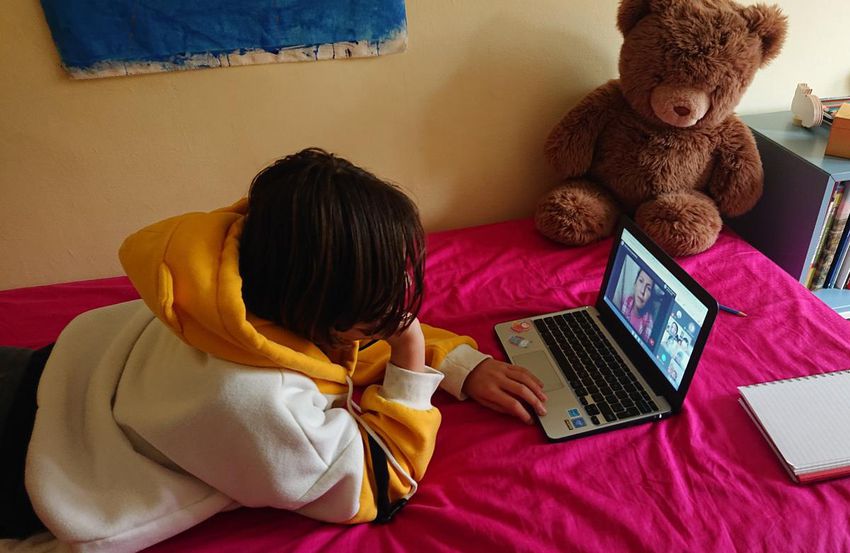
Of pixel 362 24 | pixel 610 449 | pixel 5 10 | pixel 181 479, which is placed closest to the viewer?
pixel 181 479

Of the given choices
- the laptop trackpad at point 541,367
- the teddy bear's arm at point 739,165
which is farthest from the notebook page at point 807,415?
the teddy bear's arm at point 739,165

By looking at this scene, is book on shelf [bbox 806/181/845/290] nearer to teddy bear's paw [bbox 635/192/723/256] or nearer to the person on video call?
teddy bear's paw [bbox 635/192/723/256]

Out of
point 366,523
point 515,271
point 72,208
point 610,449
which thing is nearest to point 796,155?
point 515,271

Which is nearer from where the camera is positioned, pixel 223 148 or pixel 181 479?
pixel 181 479

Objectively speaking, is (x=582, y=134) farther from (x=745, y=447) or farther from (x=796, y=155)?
(x=745, y=447)

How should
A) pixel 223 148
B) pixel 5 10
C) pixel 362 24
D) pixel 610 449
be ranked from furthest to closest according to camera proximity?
pixel 223 148 → pixel 362 24 → pixel 5 10 → pixel 610 449

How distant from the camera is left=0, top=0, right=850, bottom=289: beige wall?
3.78 ft

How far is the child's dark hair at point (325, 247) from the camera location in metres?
0.63

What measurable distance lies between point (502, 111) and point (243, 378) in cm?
92

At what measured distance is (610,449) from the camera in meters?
0.80

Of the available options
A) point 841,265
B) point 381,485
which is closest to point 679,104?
point 841,265

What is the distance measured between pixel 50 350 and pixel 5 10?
0.66 meters

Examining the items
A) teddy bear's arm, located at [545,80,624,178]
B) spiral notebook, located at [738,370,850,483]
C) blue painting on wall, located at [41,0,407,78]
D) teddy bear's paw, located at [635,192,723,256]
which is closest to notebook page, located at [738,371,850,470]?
spiral notebook, located at [738,370,850,483]

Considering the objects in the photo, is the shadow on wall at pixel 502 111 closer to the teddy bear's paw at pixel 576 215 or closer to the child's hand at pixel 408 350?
the teddy bear's paw at pixel 576 215
